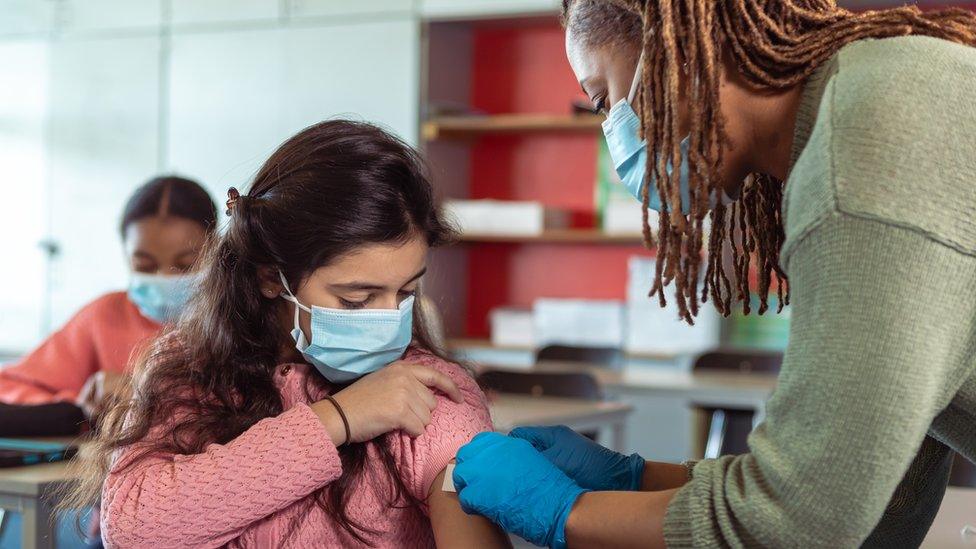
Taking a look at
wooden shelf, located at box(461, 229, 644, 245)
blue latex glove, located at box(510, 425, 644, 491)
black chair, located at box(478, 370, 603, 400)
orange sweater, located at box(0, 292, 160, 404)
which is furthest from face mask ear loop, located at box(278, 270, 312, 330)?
wooden shelf, located at box(461, 229, 644, 245)

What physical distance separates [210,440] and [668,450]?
2.81 metres

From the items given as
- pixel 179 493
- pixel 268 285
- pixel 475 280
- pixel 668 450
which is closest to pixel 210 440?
pixel 179 493

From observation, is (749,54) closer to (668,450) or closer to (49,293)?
(668,450)

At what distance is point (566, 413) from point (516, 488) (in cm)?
173

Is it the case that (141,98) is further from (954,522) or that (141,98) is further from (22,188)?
(954,522)

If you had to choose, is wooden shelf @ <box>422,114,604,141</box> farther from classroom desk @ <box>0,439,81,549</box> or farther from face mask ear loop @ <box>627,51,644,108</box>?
face mask ear loop @ <box>627,51,644,108</box>

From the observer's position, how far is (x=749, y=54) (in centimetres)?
102

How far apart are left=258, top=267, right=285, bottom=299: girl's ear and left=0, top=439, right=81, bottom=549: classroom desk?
1.56 ft

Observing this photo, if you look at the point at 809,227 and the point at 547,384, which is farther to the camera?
the point at 547,384

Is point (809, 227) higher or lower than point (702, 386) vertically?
higher

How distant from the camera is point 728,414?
3.86m

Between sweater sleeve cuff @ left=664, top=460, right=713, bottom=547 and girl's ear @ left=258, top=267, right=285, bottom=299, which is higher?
girl's ear @ left=258, top=267, right=285, bottom=299

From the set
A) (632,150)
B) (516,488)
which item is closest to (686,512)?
(516,488)

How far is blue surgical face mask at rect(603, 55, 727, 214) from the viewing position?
1.08 meters
